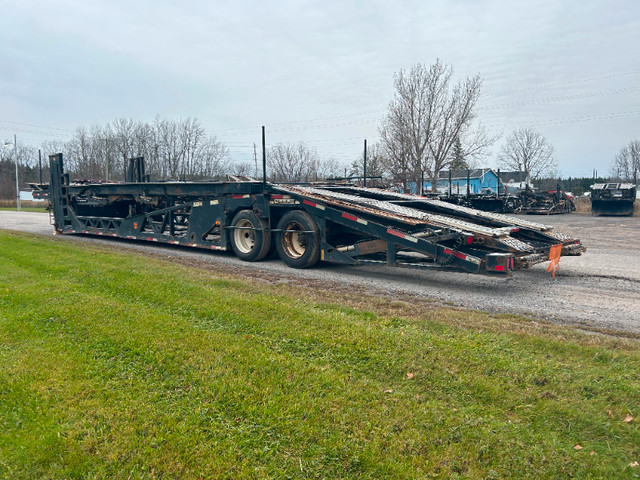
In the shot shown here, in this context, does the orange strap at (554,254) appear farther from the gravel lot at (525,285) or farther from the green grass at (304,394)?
the green grass at (304,394)

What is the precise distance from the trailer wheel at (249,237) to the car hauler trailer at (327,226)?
0.07 ft

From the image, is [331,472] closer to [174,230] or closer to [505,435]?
[505,435]

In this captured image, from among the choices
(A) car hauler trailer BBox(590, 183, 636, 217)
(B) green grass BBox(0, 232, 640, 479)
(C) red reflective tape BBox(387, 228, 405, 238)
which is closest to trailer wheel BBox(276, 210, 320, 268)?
(C) red reflective tape BBox(387, 228, 405, 238)

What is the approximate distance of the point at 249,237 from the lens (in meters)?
10.9

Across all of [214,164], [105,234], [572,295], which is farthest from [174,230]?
[214,164]

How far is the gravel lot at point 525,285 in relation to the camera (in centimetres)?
621

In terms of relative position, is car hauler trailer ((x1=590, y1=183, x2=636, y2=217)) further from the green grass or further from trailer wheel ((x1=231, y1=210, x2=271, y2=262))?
the green grass

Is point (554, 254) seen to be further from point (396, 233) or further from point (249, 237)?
point (249, 237)

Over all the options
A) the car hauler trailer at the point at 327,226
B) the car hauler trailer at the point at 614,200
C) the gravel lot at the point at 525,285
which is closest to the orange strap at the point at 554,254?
the car hauler trailer at the point at 327,226

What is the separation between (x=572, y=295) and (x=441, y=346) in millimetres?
3631

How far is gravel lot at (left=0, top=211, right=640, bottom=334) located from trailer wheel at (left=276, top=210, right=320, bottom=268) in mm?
247

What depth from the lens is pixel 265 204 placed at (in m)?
10.3

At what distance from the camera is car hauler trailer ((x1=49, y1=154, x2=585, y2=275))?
7605 millimetres

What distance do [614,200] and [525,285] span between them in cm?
2194
